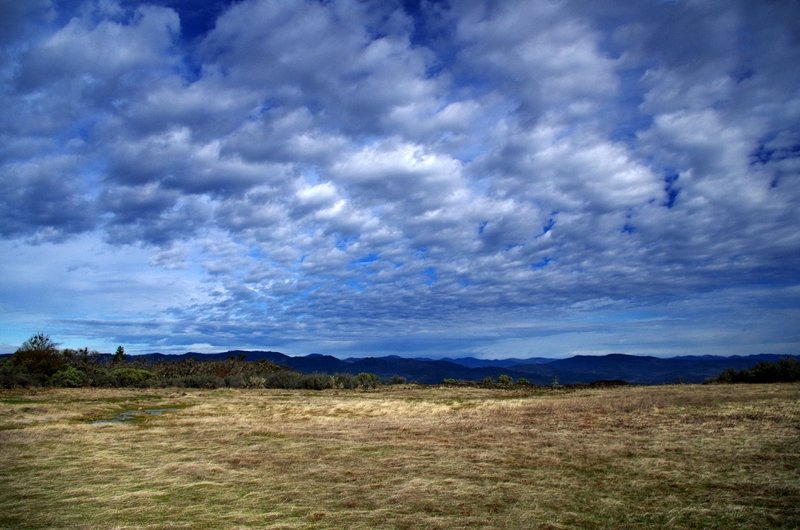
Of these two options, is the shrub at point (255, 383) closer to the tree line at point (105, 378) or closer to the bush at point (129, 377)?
the tree line at point (105, 378)

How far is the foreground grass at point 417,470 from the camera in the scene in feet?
33.9

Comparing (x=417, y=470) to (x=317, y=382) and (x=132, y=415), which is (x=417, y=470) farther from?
(x=317, y=382)

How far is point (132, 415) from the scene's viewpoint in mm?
29594

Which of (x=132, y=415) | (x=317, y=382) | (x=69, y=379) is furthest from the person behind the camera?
(x=317, y=382)

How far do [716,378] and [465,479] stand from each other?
5215cm

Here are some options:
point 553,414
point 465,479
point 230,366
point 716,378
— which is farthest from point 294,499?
point 230,366

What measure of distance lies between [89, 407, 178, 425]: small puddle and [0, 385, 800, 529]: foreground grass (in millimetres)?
880

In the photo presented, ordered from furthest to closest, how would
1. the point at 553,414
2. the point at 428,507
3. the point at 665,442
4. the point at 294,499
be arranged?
the point at 553,414 < the point at 665,442 < the point at 294,499 < the point at 428,507

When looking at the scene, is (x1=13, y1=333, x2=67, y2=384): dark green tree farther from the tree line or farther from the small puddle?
the small puddle

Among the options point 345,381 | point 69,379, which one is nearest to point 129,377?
point 69,379

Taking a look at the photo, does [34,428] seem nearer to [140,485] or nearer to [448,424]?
[140,485]

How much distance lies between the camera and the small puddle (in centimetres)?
2678

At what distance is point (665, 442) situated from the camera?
57.5 ft

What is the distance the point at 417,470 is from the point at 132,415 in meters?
22.7
